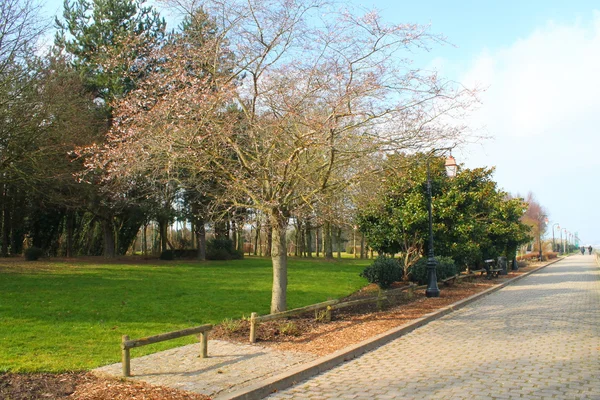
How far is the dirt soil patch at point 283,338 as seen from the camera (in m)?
5.66

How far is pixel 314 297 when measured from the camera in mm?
15938

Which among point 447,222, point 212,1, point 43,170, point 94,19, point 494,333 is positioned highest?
point 94,19

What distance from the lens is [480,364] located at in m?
7.50

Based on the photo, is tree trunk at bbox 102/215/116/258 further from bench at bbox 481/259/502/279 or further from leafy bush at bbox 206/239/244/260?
bench at bbox 481/259/502/279

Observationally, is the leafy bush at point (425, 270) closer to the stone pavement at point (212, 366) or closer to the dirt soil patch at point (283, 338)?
the dirt soil patch at point (283, 338)

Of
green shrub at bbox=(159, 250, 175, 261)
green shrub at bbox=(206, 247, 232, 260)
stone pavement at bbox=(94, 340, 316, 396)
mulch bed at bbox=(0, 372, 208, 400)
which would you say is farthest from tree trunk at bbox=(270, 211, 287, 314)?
green shrub at bbox=(206, 247, 232, 260)

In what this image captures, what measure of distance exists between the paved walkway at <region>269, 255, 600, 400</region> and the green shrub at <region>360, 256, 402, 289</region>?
5.96 metres

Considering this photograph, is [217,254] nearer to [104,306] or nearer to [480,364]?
[104,306]

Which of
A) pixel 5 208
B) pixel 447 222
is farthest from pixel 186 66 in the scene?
pixel 5 208

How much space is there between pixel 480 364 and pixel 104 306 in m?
8.86

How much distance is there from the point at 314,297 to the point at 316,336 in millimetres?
6515

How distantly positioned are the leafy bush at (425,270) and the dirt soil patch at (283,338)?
5.44 feet

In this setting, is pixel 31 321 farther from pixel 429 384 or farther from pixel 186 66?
pixel 429 384

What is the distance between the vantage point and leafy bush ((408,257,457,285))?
1973 centimetres
